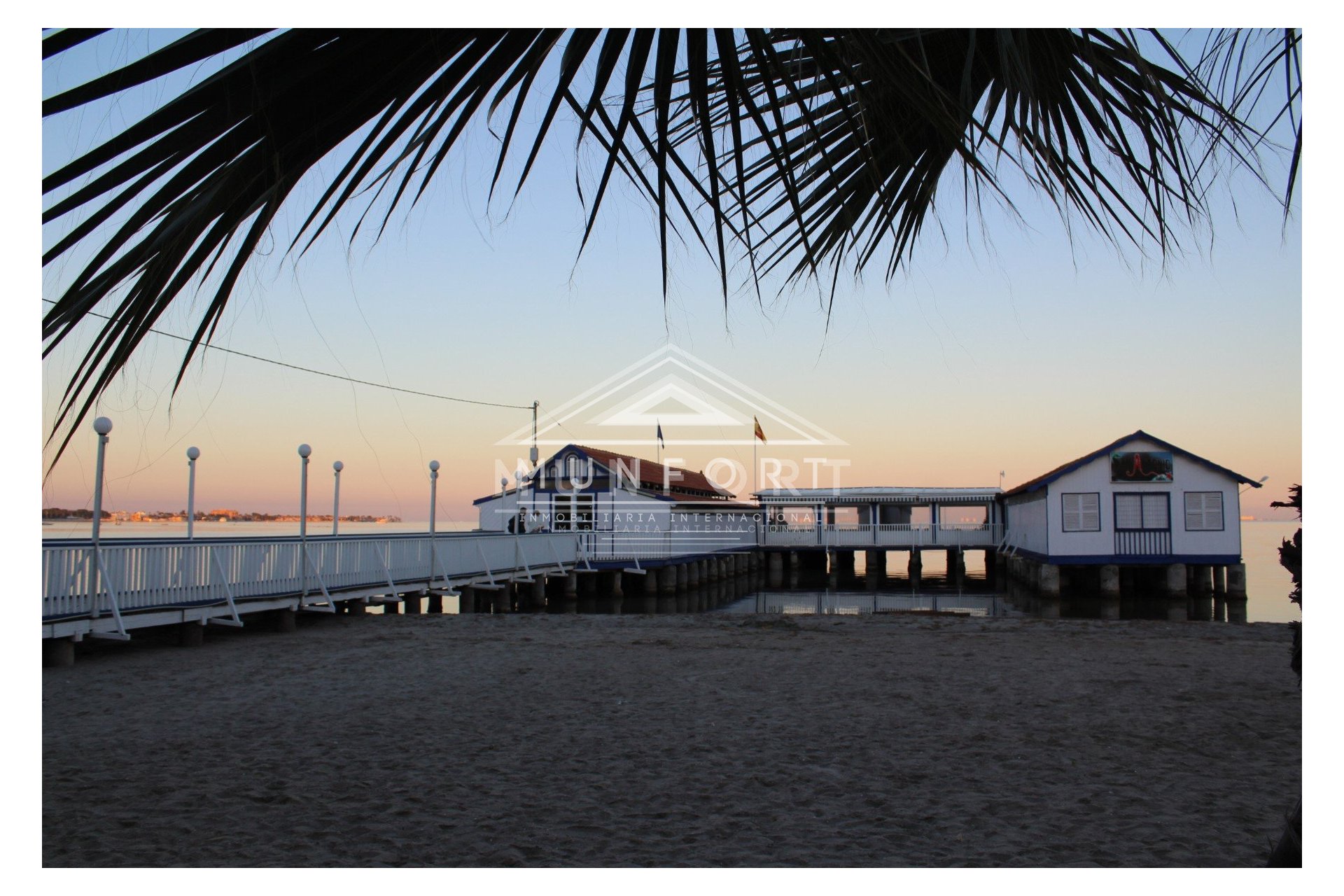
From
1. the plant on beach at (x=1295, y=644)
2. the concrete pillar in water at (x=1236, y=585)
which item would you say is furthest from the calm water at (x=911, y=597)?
the plant on beach at (x=1295, y=644)

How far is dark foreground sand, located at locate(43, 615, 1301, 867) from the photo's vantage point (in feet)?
13.9

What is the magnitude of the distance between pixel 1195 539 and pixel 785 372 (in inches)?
1097

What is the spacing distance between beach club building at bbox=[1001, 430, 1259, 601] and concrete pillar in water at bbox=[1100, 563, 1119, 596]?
0.13 ft

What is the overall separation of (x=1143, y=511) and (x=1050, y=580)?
3.48m

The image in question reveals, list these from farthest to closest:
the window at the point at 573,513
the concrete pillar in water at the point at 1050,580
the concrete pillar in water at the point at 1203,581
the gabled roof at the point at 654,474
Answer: the gabled roof at the point at 654,474 → the window at the point at 573,513 → the concrete pillar in water at the point at 1203,581 → the concrete pillar in water at the point at 1050,580

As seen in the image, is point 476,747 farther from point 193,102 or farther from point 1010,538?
point 1010,538

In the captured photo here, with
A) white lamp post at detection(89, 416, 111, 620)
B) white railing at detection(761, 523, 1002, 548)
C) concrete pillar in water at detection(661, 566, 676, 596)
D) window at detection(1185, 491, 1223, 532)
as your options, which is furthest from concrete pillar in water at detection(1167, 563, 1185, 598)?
white lamp post at detection(89, 416, 111, 620)

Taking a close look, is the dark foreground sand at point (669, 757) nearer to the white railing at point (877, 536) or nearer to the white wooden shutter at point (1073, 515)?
the white wooden shutter at point (1073, 515)

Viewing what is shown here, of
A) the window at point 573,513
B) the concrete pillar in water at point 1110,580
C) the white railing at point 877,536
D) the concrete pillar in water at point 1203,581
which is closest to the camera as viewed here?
the concrete pillar in water at point 1110,580

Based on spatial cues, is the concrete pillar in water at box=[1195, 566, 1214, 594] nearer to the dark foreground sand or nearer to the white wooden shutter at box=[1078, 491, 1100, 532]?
A: the white wooden shutter at box=[1078, 491, 1100, 532]

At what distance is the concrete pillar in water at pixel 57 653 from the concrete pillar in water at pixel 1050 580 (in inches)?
1018

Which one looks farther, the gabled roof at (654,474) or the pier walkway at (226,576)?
the gabled roof at (654,474)

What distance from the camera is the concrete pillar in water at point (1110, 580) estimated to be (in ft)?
93.7
